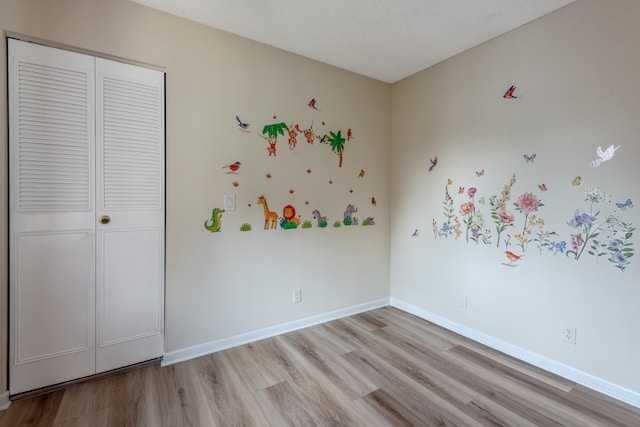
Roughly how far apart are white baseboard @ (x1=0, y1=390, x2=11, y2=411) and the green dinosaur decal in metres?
1.44

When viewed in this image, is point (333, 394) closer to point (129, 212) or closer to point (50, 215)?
point (129, 212)

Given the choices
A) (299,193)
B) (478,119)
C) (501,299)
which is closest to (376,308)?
(501,299)

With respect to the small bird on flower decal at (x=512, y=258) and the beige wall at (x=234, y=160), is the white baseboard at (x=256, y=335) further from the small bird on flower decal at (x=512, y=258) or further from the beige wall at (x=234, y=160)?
the small bird on flower decal at (x=512, y=258)

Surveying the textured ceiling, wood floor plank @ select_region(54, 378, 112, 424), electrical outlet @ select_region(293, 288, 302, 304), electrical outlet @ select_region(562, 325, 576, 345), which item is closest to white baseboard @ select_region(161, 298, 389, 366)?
electrical outlet @ select_region(293, 288, 302, 304)

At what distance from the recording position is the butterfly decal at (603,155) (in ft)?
5.91

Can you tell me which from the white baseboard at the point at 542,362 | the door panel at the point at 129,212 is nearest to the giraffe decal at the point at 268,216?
the door panel at the point at 129,212

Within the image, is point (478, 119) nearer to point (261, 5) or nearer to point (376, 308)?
point (261, 5)

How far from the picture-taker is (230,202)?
7.70ft

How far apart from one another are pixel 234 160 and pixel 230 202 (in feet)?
1.12

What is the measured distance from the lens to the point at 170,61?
2100 millimetres

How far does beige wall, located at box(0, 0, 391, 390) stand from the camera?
191 cm

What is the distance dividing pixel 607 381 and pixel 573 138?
1.57 metres

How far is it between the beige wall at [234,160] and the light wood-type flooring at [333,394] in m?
0.34

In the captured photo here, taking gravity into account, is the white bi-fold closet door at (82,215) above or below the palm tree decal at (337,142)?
below
